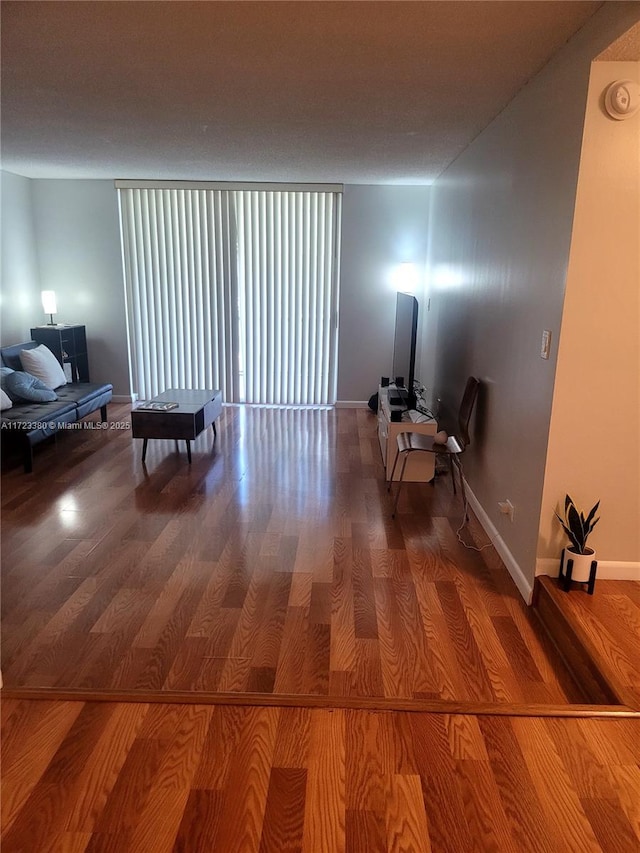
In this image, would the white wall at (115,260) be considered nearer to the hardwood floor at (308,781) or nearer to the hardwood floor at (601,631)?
the hardwood floor at (601,631)

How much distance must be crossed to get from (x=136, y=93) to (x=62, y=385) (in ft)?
11.1

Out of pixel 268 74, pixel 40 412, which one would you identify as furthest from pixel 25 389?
pixel 268 74

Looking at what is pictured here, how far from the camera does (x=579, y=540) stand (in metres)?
2.55

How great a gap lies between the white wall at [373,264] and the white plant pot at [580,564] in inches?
169

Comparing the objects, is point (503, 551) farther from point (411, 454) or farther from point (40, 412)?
point (40, 412)

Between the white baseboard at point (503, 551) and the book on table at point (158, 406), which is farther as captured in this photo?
the book on table at point (158, 406)

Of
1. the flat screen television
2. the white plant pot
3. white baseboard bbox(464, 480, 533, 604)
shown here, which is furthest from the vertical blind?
the white plant pot

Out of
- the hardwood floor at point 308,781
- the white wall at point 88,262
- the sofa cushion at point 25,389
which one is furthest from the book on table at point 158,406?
the hardwood floor at point 308,781

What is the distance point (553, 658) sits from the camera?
2.35 metres

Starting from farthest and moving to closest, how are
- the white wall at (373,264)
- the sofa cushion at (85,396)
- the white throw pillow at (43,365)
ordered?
the white wall at (373,264)
the white throw pillow at (43,365)
the sofa cushion at (85,396)

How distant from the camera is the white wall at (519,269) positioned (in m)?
2.37

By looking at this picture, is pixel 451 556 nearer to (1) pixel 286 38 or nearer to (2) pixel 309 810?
(2) pixel 309 810

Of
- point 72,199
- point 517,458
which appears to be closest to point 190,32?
point 517,458

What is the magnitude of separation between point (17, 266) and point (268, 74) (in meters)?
4.54
